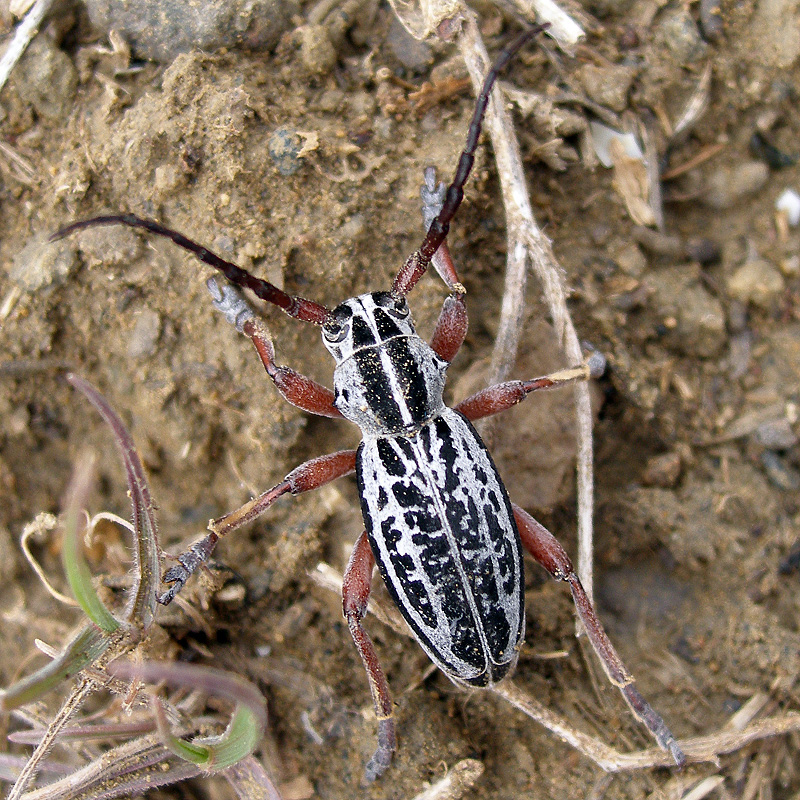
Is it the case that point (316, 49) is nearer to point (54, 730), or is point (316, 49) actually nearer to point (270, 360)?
point (270, 360)

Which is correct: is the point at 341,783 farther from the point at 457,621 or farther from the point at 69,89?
the point at 69,89

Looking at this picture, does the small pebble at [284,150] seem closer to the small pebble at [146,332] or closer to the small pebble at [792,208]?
the small pebble at [146,332]

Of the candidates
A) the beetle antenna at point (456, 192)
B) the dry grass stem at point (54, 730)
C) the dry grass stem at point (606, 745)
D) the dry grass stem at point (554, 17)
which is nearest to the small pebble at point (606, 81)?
the dry grass stem at point (554, 17)

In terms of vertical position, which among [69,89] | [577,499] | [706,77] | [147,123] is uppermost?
[69,89]

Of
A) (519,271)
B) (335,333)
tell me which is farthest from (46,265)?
(519,271)

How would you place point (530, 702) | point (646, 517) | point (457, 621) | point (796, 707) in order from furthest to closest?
point (646, 517) < point (796, 707) < point (530, 702) < point (457, 621)

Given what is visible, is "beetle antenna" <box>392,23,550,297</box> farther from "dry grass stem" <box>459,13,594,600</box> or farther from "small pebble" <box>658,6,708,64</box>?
"small pebble" <box>658,6,708,64</box>

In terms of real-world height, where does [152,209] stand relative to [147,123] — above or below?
below

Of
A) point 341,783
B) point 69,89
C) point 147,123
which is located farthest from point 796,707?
point 69,89
